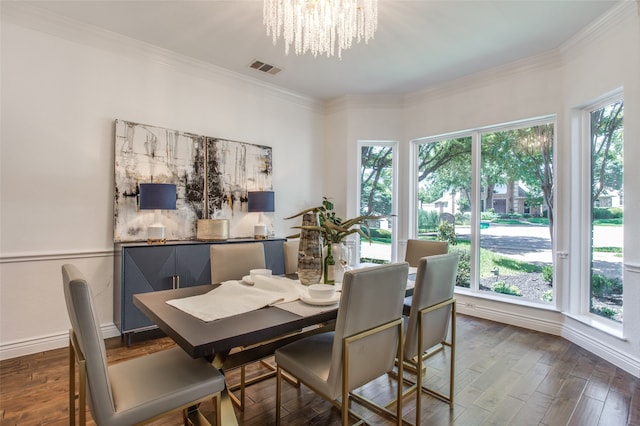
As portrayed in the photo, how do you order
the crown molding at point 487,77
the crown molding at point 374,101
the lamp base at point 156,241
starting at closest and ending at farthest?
the lamp base at point 156,241
the crown molding at point 487,77
the crown molding at point 374,101

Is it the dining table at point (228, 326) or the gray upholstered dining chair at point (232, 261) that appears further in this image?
the gray upholstered dining chair at point (232, 261)

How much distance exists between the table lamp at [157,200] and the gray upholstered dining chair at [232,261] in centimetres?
94

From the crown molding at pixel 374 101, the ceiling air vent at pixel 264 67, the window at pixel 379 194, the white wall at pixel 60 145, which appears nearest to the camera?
the white wall at pixel 60 145

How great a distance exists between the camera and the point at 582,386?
2.35 m

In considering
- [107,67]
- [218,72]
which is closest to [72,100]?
[107,67]

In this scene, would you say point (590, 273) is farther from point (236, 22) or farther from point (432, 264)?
point (236, 22)

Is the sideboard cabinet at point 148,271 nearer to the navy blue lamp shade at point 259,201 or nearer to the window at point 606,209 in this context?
the navy blue lamp shade at point 259,201

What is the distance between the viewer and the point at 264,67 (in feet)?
12.7

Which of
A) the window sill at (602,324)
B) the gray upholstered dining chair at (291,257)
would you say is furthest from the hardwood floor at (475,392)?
the gray upholstered dining chair at (291,257)

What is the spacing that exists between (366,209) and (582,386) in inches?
121

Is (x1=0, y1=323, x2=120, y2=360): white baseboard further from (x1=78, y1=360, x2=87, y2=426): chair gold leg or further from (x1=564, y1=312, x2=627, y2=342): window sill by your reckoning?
(x1=564, y1=312, x2=627, y2=342): window sill

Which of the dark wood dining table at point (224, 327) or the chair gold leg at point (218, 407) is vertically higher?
the dark wood dining table at point (224, 327)

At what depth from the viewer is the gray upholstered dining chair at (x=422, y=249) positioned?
3.00m

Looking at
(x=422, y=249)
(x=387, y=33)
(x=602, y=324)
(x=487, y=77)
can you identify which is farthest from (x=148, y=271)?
(x=487, y=77)
